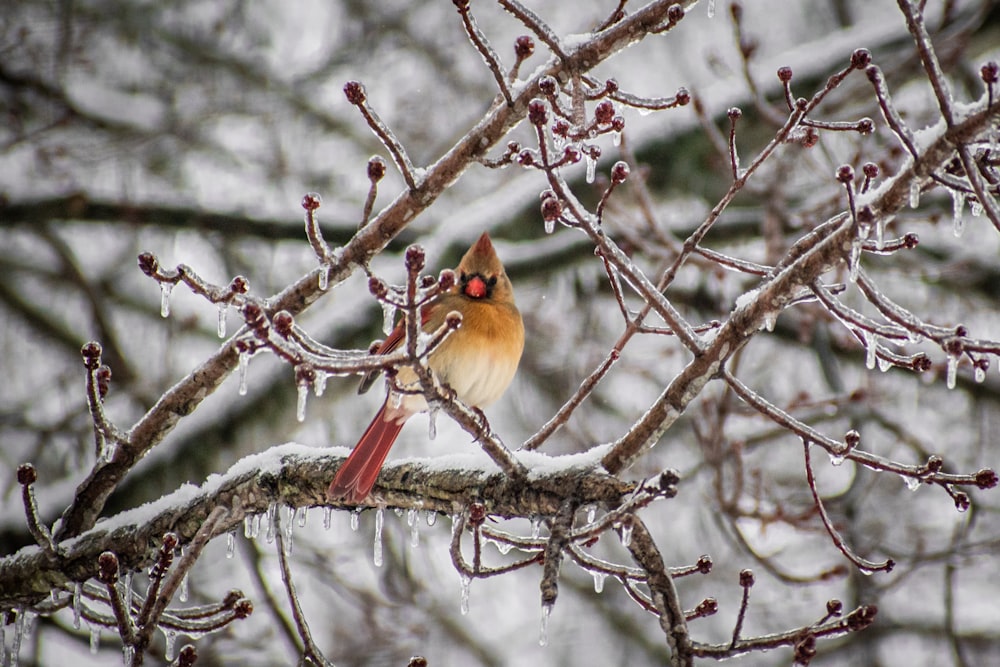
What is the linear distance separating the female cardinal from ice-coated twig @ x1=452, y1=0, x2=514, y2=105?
1091 mm

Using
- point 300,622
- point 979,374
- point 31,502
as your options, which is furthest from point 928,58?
point 31,502

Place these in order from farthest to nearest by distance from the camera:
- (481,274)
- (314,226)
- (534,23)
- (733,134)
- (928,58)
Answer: (481,274)
(733,134)
(534,23)
(314,226)
(928,58)

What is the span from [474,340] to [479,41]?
1.46m

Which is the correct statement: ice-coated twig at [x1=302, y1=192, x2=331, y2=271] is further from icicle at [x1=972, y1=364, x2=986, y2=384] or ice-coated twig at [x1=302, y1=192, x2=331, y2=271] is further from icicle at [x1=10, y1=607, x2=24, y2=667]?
icicle at [x1=972, y1=364, x2=986, y2=384]

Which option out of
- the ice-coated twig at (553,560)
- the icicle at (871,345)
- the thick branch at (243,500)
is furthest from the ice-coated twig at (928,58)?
the thick branch at (243,500)

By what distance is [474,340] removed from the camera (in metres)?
3.48

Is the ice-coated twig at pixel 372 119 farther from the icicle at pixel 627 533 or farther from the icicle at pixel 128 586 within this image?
the icicle at pixel 128 586

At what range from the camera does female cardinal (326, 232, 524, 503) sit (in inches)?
133

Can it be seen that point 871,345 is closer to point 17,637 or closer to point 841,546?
point 841,546

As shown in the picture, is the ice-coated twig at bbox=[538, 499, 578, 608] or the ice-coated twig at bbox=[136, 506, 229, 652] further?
the ice-coated twig at bbox=[136, 506, 229, 652]

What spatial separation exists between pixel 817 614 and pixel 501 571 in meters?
6.05

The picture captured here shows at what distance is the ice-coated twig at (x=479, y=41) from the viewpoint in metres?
2.17

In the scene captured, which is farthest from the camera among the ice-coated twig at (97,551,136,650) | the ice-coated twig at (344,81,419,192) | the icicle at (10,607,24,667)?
the icicle at (10,607,24,667)

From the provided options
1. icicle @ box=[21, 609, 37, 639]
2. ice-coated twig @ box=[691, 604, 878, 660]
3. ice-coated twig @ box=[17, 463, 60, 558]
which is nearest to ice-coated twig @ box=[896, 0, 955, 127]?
ice-coated twig @ box=[691, 604, 878, 660]
